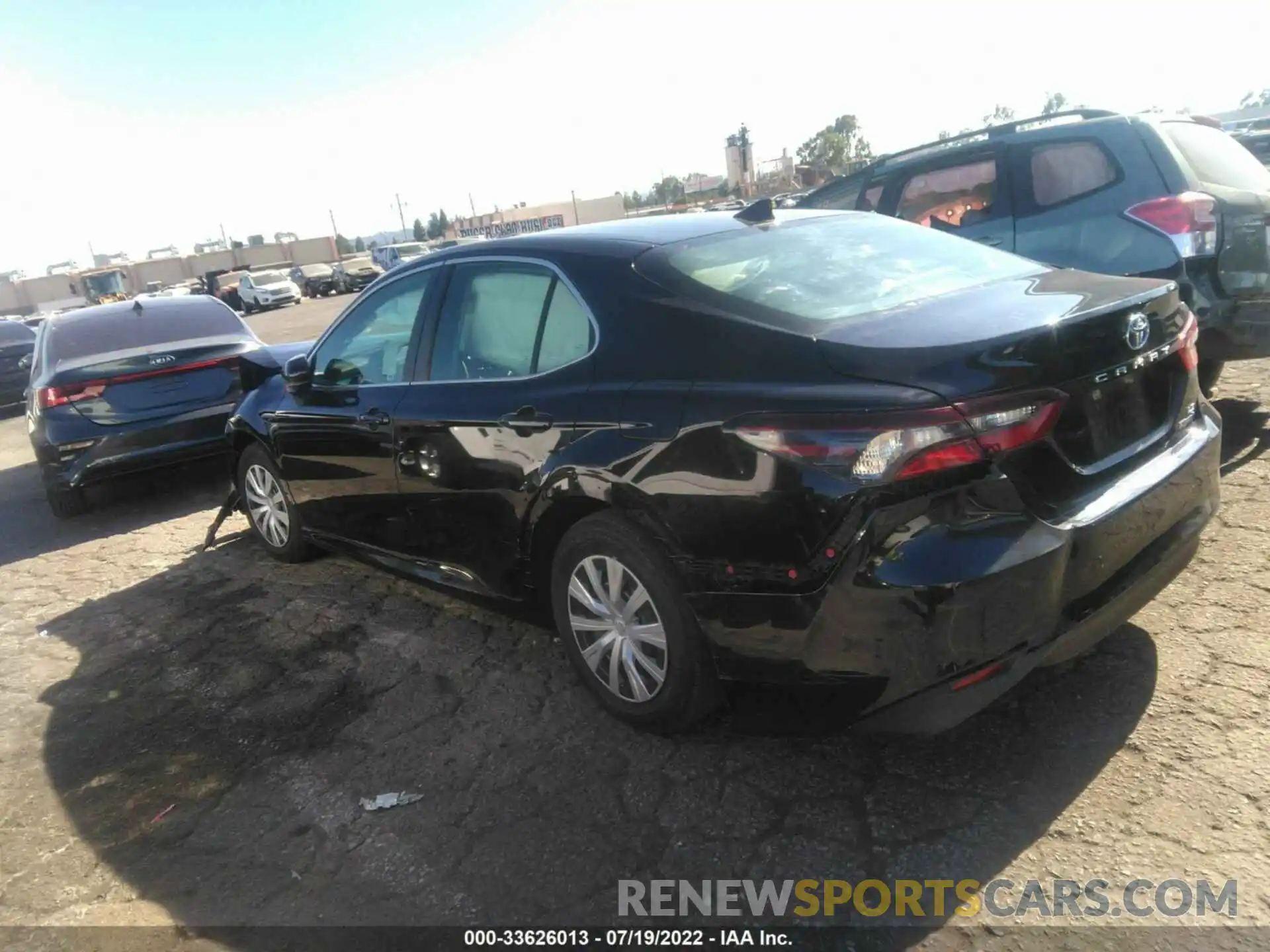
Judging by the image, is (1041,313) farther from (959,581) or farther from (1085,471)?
(959,581)

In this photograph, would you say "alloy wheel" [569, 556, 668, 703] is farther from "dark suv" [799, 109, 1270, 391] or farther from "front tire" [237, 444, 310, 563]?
"dark suv" [799, 109, 1270, 391]

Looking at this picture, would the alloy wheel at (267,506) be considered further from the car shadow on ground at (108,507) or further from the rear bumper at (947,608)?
the rear bumper at (947,608)

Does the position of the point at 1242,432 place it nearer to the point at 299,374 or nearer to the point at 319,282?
the point at 299,374

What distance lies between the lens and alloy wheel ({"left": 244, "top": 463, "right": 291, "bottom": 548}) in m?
5.24

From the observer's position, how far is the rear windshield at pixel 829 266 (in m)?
2.89

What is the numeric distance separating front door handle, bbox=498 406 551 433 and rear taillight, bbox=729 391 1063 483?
38.3 inches

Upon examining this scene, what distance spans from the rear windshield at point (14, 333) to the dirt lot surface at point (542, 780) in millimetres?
13294

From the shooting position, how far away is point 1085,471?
2.59 meters

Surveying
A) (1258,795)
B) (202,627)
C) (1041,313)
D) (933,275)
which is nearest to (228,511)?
(202,627)

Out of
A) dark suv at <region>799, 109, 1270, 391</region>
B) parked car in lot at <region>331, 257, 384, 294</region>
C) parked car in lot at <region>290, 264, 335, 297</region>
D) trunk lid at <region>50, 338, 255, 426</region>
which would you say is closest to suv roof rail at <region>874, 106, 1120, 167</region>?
dark suv at <region>799, 109, 1270, 391</region>

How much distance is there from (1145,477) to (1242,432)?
3.25m

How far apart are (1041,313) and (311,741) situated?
9.30 ft

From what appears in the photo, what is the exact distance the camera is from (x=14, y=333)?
1546 cm

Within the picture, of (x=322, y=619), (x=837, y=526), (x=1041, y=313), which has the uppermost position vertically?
(x=1041, y=313)
